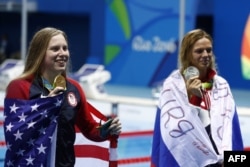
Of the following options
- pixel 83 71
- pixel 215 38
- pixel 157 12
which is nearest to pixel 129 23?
pixel 157 12

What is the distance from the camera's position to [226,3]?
2036cm

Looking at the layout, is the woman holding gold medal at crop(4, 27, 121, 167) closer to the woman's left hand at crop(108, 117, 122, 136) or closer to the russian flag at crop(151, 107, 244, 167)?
the woman's left hand at crop(108, 117, 122, 136)

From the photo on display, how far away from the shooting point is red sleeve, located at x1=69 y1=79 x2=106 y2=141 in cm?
388

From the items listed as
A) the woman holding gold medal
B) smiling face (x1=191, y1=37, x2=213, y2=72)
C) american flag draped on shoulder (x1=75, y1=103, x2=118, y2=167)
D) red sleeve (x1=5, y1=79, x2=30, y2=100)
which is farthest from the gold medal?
smiling face (x1=191, y1=37, x2=213, y2=72)

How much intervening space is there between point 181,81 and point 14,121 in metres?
1.07

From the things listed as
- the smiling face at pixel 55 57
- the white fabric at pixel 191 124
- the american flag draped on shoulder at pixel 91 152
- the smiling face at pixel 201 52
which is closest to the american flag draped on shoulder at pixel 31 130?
the smiling face at pixel 55 57

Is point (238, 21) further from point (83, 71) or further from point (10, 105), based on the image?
point (10, 105)

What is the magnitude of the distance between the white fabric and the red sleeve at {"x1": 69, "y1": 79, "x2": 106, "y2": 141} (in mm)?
466

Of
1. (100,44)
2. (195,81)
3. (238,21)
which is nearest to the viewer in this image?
(195,81)

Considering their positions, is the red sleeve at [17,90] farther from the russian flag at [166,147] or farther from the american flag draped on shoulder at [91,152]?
the russian flag at [166,147]

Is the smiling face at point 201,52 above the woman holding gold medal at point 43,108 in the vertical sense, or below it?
above

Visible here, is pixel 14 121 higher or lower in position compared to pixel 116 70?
higher

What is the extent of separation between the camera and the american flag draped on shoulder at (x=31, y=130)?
11.8 feet

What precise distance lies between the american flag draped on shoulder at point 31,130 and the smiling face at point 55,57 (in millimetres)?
150
